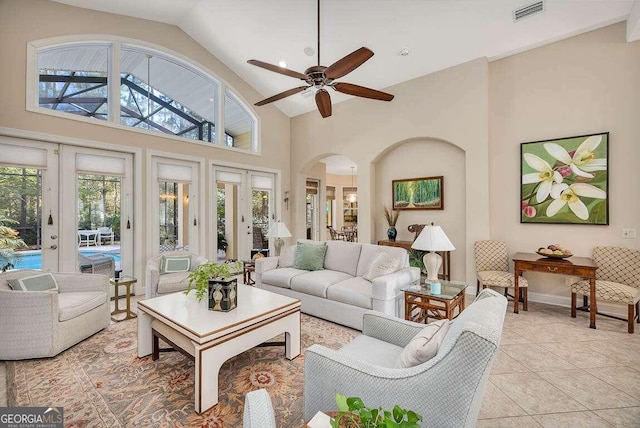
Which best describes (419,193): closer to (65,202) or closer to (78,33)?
(65,202)

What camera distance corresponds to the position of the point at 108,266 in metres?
4.55

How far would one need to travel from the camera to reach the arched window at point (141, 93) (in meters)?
4.06

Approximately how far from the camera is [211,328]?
212 cm

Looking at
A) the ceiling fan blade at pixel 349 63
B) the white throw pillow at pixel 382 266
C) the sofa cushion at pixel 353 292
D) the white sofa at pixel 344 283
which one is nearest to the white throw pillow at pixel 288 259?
the white sofa at pixel 344 283

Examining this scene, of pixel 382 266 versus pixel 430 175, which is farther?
pixel 430 175

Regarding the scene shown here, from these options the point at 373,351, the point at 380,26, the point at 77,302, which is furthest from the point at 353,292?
the point at 380,26

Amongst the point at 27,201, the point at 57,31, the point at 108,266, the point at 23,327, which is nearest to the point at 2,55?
the point at 57,31

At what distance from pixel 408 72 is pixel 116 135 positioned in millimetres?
4964

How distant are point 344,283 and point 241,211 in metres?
3.62

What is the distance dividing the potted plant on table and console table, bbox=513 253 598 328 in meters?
3.65

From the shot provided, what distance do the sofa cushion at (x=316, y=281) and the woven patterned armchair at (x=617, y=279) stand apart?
Answer: 2876 millimetres

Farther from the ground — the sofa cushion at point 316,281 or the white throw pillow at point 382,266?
the white throw pillow at point 382,266

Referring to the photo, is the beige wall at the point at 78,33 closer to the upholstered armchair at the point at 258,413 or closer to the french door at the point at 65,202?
the french door at the point at 65,202

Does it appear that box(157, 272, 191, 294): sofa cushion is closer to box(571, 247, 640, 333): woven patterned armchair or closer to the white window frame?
the white window frame
